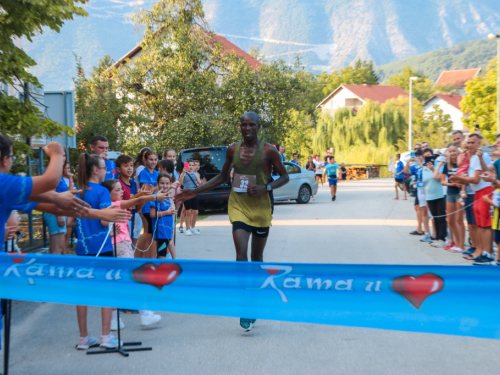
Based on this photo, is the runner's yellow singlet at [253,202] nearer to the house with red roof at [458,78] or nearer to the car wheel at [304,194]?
the car wheel at [304,194]

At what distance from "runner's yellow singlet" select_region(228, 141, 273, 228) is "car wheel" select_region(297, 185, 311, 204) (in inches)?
673

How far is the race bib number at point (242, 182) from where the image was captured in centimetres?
580

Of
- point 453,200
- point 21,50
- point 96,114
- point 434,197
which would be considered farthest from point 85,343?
point 96,114

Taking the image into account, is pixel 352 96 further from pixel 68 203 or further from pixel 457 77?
pixel 68 203

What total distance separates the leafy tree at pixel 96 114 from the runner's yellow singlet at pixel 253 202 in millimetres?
13942

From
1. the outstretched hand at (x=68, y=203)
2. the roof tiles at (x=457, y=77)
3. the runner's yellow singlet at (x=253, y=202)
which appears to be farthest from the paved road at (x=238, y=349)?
the roof tiles at (x=457, y=77)

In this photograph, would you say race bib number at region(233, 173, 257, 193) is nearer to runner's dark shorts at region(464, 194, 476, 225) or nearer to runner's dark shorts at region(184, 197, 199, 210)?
runner's dark shorts at region(464, 194, 476, 225)

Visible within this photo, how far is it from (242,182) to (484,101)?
3620 cm

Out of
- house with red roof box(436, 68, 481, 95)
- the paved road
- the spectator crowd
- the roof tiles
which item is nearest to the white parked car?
the spectator crowd

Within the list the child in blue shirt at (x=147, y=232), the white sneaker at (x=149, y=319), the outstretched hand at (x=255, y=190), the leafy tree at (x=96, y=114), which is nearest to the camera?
the outstretched hand at (x=255, y=190)

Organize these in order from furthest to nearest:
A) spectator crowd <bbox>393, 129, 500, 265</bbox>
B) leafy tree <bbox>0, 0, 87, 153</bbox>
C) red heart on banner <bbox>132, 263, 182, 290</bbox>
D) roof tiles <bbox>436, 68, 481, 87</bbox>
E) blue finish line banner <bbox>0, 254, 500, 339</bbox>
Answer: roof tiles <bbox>436, 68, 481, 87</bbox> → spectator crowd <bbox>393, 129, 500, 265</bbox> → leafy tree <bbox>0, 0, 87, 153</bbox> → red heart on banner <bbox>132, 263, 182, 290</bbox> → blue finish line banner <bbox>0, 254, 500, 339</bbox>

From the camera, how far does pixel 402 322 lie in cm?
334

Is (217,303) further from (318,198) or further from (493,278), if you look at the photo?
(318,198)

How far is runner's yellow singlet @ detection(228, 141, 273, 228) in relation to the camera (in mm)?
5816
